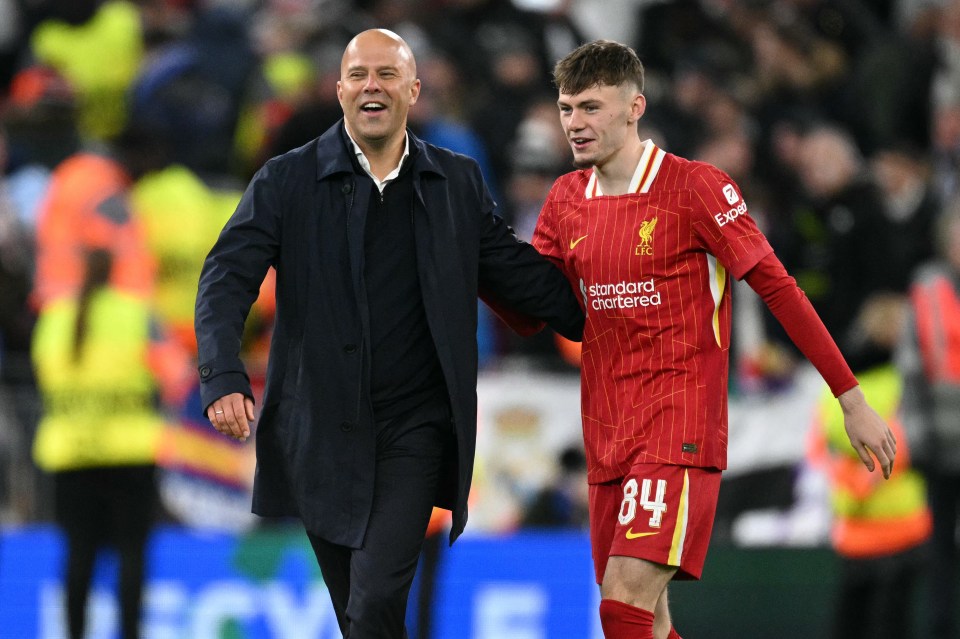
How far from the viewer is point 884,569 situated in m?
9.64

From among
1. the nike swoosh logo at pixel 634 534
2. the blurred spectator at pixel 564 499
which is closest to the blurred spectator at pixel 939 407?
the blurred spectator at pixel 564 499

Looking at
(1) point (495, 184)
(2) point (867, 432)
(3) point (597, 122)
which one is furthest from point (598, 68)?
(1) point (495, 184)

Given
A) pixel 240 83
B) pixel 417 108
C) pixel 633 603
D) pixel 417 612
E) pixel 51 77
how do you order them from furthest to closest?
1. pixel 240 83
2. pixel 417 108
3. pixel 51 77
4. pixel 417 612
5. pixel 633 603

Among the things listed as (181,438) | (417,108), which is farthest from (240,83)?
(181,438)

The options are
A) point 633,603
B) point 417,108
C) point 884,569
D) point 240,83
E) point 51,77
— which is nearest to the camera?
point 633,603

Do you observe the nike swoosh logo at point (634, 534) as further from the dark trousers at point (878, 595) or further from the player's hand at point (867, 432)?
the dark trousers at point (878, 595)

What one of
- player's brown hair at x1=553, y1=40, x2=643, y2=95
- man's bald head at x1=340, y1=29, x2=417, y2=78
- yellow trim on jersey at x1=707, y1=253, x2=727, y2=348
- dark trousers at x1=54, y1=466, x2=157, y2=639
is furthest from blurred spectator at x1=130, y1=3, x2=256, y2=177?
yellow trim on jersey at x1=707, y1=253, x2=727, y2=348

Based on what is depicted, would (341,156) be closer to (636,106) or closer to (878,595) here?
(636,106)

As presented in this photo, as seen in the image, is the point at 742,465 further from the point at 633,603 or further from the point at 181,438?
the point at 633,603

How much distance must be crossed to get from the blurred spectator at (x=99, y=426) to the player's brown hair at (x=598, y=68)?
→ 152 inches

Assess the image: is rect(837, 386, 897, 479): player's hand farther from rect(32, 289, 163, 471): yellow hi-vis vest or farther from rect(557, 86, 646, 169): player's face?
rect(32, 289, 163, 471): yellow hi-vis vest

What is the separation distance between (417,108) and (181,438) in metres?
2.88

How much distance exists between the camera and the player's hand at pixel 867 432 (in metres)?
5.52

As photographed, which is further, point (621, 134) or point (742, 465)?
point (742, 465)
